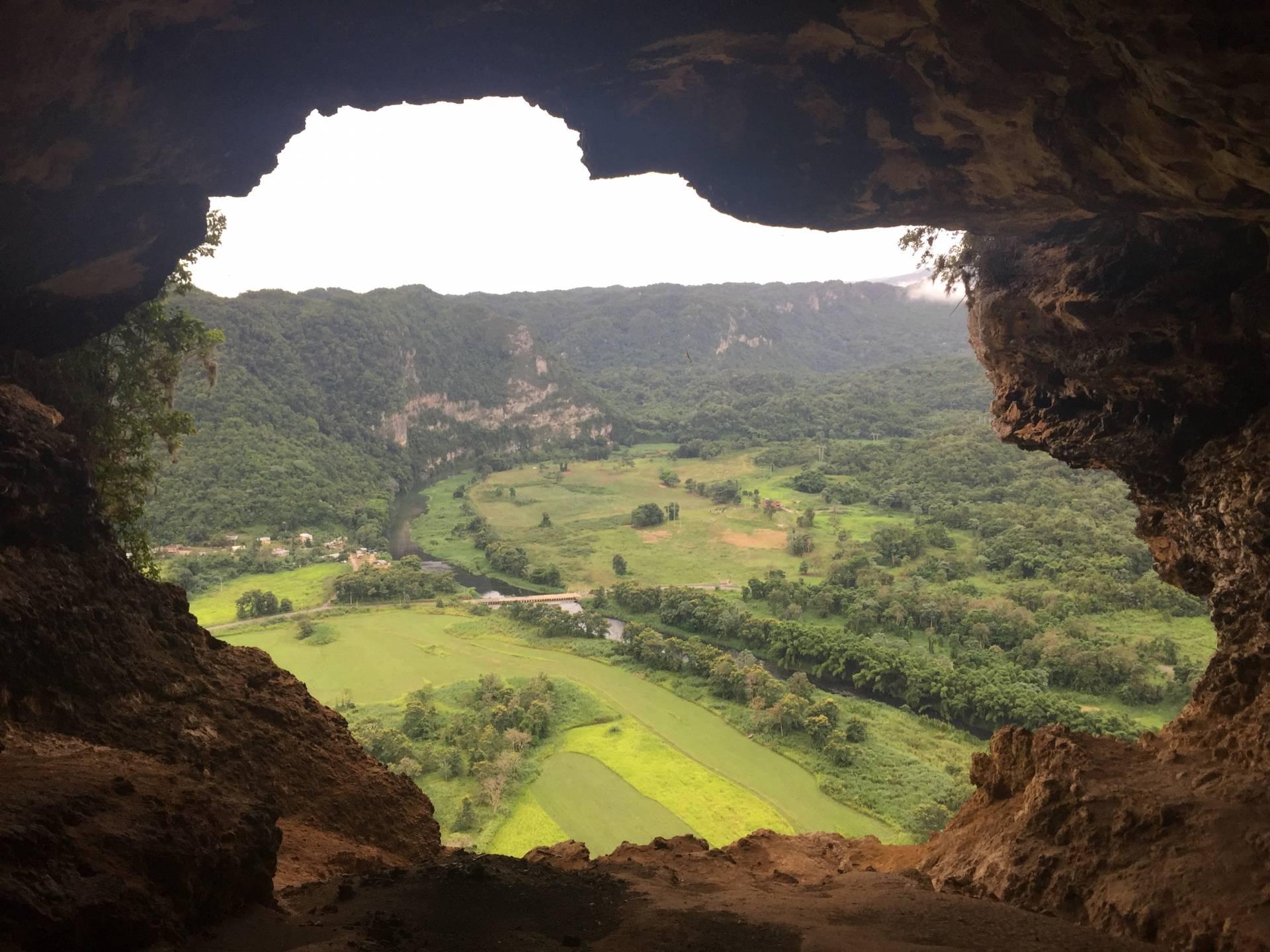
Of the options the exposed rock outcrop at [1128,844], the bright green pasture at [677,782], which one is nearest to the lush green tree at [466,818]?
the bright green pasture at [677,782]

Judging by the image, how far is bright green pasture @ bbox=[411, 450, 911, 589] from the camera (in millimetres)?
53875

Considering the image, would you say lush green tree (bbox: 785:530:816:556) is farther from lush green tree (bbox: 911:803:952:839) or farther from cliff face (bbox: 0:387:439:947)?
cliff face (bbox: 0:387:439:947)

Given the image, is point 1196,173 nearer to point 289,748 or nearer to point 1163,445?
point 1163,445

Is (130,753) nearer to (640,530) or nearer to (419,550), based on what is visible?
(419,550)

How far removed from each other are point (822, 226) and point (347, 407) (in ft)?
304

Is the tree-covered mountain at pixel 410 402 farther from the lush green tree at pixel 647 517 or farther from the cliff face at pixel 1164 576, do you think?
the cliff face at pixel 1164 576

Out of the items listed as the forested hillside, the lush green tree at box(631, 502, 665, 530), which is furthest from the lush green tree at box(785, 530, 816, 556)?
the forested hillside

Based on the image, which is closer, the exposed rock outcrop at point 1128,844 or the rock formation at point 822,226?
the exposed rock outcrop at point 1128,844

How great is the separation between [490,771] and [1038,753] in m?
20.2

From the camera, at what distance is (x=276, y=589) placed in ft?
160

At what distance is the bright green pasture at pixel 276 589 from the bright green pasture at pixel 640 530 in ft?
34.5

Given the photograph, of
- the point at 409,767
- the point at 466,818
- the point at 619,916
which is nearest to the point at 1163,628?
the point at 466,818

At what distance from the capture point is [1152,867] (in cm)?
632

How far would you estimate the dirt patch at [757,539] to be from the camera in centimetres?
5844
